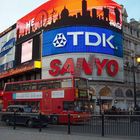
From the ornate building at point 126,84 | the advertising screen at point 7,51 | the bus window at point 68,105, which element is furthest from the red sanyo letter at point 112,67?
the bus window at point 68,105

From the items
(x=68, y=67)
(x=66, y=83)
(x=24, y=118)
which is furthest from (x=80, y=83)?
(x=68, y=67)

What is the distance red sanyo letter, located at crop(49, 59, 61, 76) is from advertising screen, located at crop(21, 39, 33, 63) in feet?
27.8

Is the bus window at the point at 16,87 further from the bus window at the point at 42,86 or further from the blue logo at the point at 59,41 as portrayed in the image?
the blue logo at the point at 59,41

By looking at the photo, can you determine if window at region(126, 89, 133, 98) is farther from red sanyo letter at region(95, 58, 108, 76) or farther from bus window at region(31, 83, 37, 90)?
bus window at region(31, 83, 37, 90)

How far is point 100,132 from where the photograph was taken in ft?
61.0

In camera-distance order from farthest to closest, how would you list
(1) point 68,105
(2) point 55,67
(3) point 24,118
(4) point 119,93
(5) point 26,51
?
(5) point 26,51
(4) point 119,93
(2) point 55,67
(1) point 68,105
(3) point 24,118

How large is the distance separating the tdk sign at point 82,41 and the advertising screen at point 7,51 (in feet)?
57.1

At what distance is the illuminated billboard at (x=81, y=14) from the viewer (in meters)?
62.5

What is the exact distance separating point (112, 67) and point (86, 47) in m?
6.21

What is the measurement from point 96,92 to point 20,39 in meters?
23.5

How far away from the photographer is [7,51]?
82000 millimetres

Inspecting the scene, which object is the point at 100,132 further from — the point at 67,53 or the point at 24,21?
the point at 24,21

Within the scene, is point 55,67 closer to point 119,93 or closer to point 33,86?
point 119,93

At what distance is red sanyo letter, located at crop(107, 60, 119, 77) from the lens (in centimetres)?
6167
